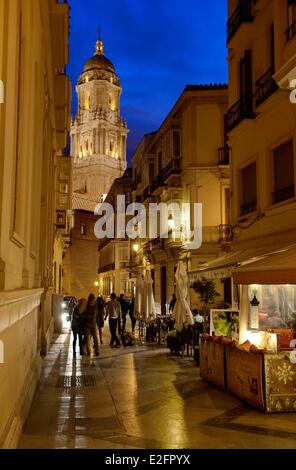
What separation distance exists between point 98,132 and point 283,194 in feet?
258

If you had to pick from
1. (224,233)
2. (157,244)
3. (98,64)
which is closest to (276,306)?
(224,233)

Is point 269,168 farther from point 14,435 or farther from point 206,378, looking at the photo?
point 14,435

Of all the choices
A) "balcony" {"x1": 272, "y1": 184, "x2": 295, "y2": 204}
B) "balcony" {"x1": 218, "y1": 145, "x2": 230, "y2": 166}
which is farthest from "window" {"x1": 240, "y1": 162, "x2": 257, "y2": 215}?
"balcony" {"x1": 218, "y1": 145, "x2": 230, "y2": 166}

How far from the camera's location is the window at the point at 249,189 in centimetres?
1490

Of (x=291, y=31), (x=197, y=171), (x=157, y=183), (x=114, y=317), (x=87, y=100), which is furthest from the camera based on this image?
(x=87, y=100)

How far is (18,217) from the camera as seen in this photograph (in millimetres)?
6840

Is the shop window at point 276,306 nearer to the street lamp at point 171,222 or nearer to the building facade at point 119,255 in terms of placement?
the street lamp at point 171,222

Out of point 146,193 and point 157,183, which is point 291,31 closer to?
point 157,183

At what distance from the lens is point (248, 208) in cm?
1516

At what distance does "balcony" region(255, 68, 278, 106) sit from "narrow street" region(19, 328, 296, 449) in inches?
286

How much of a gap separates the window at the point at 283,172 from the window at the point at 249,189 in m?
1.40

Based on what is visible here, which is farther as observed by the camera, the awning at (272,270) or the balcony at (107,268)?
the balcony at (107,268)

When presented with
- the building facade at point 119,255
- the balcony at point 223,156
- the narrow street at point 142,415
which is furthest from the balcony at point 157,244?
the narrow street at point 142,415

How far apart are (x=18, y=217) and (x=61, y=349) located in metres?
10.7
